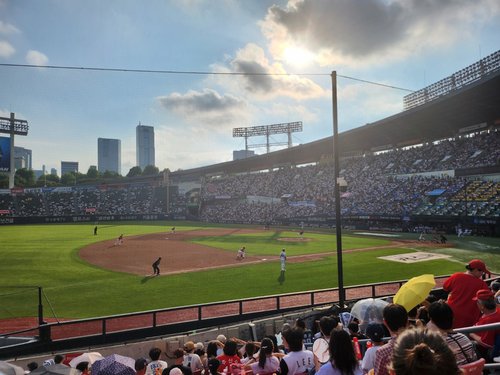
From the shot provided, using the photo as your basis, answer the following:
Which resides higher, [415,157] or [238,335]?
[415,157]

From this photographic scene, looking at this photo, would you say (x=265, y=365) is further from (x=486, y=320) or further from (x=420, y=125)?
(x=420, y=125)

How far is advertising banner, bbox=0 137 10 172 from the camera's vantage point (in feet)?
233

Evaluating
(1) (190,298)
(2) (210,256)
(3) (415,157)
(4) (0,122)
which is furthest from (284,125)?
(1) (190,298)

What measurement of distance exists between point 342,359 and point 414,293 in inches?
120

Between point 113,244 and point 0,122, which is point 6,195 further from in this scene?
point 113,244

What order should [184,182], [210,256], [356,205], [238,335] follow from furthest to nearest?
[184,182] → [356,205] → [210,256] → [238,335]

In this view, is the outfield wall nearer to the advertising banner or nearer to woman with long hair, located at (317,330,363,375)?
the advertising banner

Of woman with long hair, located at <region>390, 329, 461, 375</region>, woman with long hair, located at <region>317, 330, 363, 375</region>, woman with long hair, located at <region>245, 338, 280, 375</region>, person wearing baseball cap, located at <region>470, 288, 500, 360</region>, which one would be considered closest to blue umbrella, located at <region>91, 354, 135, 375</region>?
woman with long hair, located at <region>245, 338, 280, 375</region>

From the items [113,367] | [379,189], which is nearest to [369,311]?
[113,367]

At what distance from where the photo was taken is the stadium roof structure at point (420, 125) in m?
40.1

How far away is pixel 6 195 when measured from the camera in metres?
89.5

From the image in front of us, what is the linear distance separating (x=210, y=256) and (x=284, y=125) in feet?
246

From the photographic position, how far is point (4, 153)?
234 feet

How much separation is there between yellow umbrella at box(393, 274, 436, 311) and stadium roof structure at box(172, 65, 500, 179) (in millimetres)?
36280
